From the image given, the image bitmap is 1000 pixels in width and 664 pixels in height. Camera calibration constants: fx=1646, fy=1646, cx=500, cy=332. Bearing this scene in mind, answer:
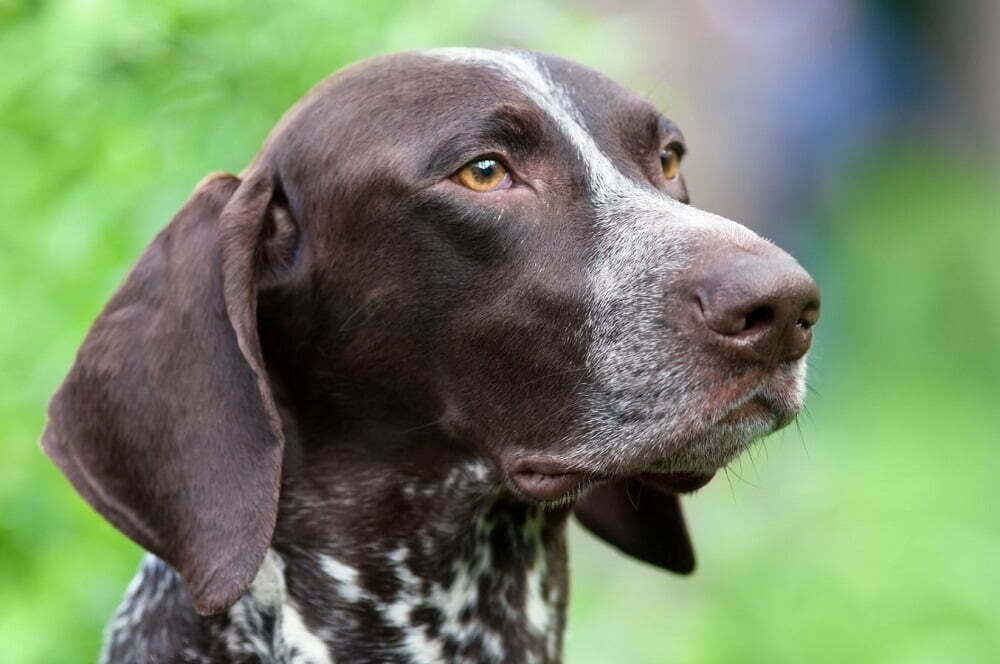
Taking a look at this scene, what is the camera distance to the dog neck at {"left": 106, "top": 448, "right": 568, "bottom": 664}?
335 centimetres

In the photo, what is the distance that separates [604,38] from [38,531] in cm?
210

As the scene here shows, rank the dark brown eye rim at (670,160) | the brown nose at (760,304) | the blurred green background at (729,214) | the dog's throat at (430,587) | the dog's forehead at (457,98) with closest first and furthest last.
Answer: the brown nose at (760,304)
the dog's forehead at (457,98)
the dog's throat at (430,587)
the dark brown eye rim at (670,160)
the blurred green background at (729,214)

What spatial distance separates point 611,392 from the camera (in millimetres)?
3146

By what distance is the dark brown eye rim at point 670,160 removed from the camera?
11.9 feet

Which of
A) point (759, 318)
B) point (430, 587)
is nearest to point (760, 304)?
point (759, 318)

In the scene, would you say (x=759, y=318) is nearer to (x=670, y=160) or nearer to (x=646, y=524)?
(x=670, y=160)

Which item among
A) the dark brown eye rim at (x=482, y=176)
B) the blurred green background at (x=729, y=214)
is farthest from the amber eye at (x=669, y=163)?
the blurred green background at (x=729, y=214)

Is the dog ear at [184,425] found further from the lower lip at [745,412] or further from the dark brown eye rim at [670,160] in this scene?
the dark brown eye rim at [670,160]

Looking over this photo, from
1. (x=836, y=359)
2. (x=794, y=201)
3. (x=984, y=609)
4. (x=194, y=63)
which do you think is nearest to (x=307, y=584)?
(x=194, y=63)

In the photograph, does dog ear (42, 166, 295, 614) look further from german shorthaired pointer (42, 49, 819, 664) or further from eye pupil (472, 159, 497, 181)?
eye pupil (472, 159, 497, 181)

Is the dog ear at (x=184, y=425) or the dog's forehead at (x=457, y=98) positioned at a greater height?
the dog's forehead at (x=457, y=98)

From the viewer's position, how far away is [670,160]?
364cm

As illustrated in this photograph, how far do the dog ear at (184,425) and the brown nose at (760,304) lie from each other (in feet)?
2.90

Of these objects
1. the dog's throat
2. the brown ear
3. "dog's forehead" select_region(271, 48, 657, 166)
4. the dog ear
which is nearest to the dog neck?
the dog's throat
